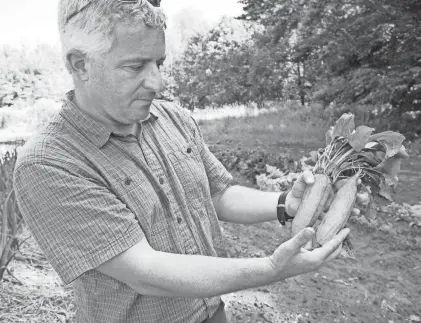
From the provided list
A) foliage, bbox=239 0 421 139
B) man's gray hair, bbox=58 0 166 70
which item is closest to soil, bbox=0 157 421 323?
man's gray hair, bbox=58 0 166 70

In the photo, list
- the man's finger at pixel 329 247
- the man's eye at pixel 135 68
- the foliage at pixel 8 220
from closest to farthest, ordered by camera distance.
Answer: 1. the man's eye at pixel 135 68
2. the man's finger at pixel 329 247
3. the foliage at pixel 8 220

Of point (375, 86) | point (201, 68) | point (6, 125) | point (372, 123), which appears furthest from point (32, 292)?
point (201, 68)

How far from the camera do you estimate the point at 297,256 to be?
139 centimetres

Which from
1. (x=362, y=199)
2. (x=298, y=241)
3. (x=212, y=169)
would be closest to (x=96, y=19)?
(x=212, y=169)

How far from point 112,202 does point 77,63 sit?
1.42ft

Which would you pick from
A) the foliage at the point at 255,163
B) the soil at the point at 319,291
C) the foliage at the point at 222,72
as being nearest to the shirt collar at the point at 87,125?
the soil at the point at 319,291

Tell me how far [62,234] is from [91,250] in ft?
0.31

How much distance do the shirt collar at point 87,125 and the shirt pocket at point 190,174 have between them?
26 cm

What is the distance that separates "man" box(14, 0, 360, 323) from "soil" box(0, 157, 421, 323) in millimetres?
1645

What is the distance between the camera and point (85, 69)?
1353mm

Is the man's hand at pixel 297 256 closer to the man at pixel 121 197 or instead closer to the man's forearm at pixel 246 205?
the man at pixel 121 197

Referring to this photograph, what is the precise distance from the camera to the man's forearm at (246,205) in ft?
5.84

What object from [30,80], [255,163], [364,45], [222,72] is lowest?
[222,72]

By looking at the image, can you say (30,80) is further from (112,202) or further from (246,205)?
(112,202)
